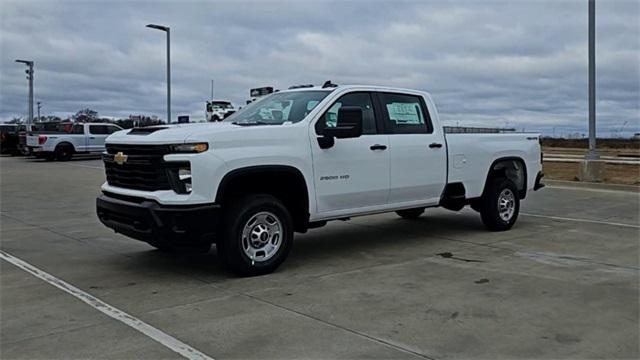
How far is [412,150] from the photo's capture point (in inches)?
324

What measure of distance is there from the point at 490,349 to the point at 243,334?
182 centimetres

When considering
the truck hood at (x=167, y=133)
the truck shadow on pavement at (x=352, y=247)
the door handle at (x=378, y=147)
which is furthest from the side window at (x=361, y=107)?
the truck shadow on pavement at (x=352, y=247)

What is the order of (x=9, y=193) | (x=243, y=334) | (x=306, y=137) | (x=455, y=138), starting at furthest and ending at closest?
(x=9, y=193), (x=455, y=138), (x=306, y=137), (x=243, y=334)

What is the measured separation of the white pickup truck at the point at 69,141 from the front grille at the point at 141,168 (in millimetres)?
24925

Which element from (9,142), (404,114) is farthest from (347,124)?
(9,142)

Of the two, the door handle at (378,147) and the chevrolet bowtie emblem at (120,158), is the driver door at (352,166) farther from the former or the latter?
the chevrolet bowtie emblem at (120,158)

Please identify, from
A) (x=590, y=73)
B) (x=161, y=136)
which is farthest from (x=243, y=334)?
(x=590, y=73)

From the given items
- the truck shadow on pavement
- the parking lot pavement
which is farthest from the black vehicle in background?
the truck shadow on pavement

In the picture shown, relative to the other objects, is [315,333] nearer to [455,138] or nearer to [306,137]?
[306,137]

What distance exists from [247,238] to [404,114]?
2959 millimetres

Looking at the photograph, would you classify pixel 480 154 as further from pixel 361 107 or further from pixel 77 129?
pixel 77 129

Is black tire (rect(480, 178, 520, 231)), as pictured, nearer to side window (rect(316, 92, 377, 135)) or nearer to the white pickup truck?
side window (rect(316, 92, 377, 135))

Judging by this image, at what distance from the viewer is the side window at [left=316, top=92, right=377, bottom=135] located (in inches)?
293

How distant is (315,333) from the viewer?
192 inches
